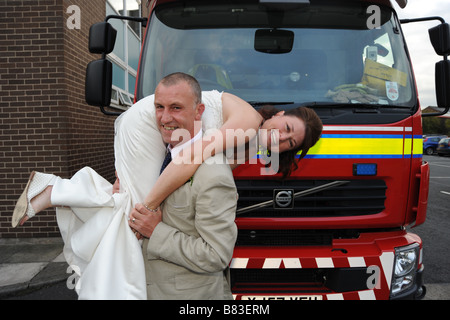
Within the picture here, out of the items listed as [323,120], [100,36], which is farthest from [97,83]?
[323,120]

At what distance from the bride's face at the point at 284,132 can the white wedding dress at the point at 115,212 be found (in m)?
0.32

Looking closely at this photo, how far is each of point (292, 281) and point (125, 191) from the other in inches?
54.4

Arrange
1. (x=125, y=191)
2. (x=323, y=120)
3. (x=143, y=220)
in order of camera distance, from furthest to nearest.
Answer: (x=323, y=120) < (x=125, y=191) < (x=143, y=220)

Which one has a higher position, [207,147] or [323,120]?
[323,120]

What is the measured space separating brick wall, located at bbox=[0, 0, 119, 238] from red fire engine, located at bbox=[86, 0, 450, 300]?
279cm

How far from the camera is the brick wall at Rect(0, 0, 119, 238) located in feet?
17.1

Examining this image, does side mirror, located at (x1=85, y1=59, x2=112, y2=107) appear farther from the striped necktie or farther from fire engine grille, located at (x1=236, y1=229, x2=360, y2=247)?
fire engine grille, located at (x1=236, y1=229, x2=360, y2=247)

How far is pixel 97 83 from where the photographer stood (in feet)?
9.30

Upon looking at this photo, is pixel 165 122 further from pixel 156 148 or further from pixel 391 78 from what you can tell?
pixel 391 78

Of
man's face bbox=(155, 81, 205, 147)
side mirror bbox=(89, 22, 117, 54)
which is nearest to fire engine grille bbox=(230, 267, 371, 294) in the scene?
man's face bbox=(155, 81, 205, 147)

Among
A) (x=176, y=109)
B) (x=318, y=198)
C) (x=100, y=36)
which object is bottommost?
(x=318, y=198)

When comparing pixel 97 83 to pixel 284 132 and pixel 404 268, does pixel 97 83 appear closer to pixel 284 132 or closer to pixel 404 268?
pixel 284 132
